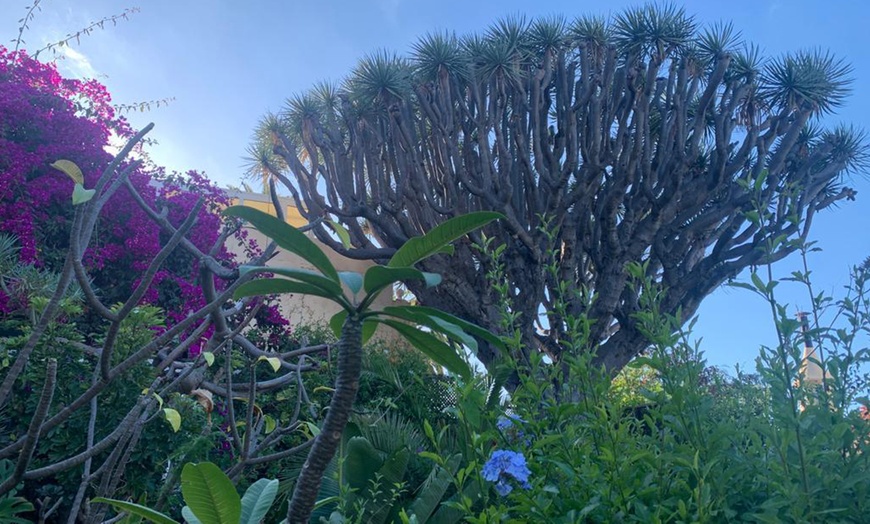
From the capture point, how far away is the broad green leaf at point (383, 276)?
1.06m

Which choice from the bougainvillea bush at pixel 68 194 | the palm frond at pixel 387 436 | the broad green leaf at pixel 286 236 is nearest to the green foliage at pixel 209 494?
the broad green leaf at pixel 286 236

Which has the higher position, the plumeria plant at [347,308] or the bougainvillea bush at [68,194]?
the bougainvillea bush at [68,194]

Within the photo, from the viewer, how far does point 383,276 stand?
1089mm

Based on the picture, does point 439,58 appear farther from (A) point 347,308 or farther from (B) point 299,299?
(A) point 347,308

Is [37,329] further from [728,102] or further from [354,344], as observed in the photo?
[728,102]

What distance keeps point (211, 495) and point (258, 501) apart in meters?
0.35

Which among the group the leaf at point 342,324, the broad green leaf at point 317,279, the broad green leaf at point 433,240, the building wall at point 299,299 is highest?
the building wall at point 299,299

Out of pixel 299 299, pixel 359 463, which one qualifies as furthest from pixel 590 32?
pixel 359 463

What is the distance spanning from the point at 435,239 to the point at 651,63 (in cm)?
1103

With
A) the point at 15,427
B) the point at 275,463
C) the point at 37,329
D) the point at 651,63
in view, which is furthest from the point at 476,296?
the point at 37,329

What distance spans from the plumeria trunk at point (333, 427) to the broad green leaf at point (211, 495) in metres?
0.20

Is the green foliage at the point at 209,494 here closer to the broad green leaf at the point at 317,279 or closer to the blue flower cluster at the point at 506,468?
the broad green leaf at the point at 317,279

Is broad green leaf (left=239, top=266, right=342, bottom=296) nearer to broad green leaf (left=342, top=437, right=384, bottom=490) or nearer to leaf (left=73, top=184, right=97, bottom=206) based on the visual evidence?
leaf (left=73, top=184, right=97, bottom=206)

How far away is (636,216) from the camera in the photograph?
36.0ft
